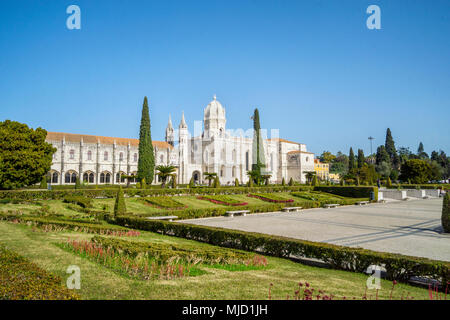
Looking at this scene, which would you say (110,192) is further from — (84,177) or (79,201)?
(84,177)

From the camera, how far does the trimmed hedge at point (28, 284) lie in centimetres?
365

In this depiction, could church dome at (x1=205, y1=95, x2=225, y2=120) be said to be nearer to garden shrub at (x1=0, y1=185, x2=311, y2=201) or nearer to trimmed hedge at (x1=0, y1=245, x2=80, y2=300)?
garden shrub at (x1=0, y1=185, x2=311, y2=201)

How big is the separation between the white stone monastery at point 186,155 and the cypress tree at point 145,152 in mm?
10338

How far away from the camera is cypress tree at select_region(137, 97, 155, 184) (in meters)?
31.1

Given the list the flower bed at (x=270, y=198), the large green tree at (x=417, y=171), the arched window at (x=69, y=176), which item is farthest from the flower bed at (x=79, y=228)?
the large green tree at (x=417, y=171)

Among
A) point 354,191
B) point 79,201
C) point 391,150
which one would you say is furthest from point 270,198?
point 391,150

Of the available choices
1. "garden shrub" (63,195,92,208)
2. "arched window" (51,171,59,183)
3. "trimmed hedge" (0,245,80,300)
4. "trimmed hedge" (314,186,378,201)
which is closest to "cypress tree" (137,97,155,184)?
"garden shrub" (63,195,92,208)

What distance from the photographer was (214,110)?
6062 cm

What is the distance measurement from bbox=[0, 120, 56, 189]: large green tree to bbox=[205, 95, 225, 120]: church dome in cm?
3882

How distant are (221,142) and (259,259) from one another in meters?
52.6

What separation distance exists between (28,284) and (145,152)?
28.3 meters

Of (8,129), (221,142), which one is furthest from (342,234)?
(221,142)

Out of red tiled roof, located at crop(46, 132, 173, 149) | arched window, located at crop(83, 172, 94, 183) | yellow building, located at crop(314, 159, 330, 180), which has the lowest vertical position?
arched window, located at crop(83, 172, 94, 183)
